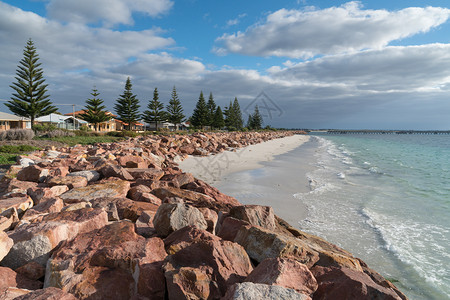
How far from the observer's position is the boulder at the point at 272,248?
257 centimetres

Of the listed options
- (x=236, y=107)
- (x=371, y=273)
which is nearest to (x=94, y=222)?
(x=371, y=273)

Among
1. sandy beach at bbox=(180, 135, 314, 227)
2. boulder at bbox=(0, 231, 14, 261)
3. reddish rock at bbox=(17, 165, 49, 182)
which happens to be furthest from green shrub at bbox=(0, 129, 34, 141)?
boulder at bbox=(0, 231, 14, 261)

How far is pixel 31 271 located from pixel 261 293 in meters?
2.03

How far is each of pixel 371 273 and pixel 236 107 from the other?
7539 cm

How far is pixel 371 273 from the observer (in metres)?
2.88

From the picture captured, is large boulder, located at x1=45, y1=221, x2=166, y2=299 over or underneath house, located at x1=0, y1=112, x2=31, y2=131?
underneath

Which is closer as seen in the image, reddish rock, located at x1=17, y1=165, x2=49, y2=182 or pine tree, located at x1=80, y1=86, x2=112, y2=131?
reddish rock, located at x1=17, y1=165, x2=49, y2=182

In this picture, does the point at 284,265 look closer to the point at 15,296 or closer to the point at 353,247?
the point at 15,296

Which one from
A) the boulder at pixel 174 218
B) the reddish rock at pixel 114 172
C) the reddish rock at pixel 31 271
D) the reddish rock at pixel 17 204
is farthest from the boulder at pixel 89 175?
the reddish rock at pixel 31 271

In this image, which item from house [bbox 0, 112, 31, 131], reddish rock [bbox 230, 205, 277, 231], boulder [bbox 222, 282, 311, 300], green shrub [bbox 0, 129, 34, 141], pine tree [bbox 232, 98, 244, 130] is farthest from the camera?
pine tree [bbox 232, 98, 244, 130]

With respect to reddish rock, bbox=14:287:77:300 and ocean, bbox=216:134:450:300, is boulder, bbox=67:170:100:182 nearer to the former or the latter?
ocean, bbox=216:134:450:300

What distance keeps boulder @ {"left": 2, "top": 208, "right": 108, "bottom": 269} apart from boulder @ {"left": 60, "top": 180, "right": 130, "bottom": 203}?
104 cm

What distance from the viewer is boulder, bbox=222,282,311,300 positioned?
168 centimetres

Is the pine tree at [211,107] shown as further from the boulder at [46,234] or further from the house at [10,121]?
the boulder at [46,234]
